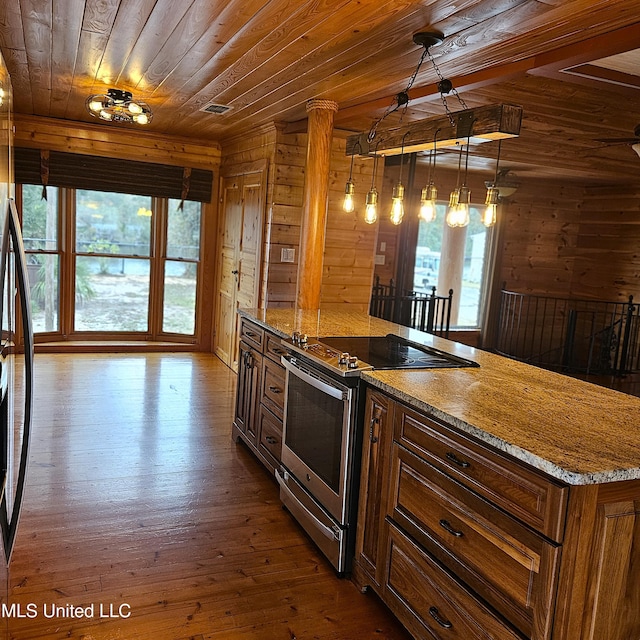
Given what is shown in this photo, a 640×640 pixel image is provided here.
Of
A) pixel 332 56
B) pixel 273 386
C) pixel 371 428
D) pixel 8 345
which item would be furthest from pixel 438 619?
pixel 332 56

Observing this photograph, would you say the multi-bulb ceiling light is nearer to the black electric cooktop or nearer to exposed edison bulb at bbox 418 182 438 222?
exposed edison bulb at bbox 418 182 438 222

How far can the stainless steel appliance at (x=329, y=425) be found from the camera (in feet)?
8.42

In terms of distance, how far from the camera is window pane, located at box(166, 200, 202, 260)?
678 centimetres

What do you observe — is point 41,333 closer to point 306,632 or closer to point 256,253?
point 256,253

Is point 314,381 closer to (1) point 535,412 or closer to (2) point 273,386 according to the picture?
(2) point 273,386

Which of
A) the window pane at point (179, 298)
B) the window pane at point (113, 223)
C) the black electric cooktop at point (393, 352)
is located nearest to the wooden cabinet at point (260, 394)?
the black electric cooktop at point (393, 352)

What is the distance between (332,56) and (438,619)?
261cm

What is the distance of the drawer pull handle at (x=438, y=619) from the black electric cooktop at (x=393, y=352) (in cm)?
96

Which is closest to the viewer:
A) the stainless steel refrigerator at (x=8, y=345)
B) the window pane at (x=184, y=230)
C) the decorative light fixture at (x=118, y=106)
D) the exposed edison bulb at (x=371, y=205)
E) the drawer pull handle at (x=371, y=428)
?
the stainless steel refrigerator at (x=8, y=345)

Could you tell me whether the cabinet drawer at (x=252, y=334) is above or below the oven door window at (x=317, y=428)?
above

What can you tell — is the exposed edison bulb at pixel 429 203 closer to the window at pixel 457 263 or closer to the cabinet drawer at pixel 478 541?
the cabinet drawer at pixel 478 541

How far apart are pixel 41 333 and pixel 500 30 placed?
17.9 ft

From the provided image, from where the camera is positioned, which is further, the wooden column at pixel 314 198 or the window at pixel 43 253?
the window at pixel 43 253

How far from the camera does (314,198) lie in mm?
4207
